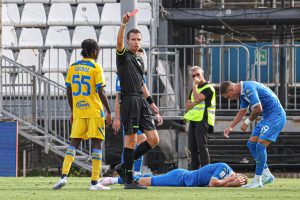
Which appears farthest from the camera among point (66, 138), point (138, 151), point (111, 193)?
point (66, 138)

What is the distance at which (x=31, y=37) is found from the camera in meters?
23.5

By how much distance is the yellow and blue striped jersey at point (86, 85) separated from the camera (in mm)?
13281

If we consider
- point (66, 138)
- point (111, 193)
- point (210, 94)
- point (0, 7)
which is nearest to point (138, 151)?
point (111, 193)

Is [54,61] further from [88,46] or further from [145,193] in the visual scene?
[145,193]

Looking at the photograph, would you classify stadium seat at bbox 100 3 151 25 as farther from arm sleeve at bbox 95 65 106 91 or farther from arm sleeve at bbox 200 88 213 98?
arm sleeve at bbox 95 65 106 91

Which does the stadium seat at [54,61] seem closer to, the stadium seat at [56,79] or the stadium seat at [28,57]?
the stadium seat at [56,79]

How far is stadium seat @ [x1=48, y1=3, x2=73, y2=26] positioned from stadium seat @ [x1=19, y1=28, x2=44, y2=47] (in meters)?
0.36

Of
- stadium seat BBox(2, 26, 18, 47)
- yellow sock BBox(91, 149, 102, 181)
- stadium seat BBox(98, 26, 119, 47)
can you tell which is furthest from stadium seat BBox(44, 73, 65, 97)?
yellow sock BBox(91, 149, 102, 181)

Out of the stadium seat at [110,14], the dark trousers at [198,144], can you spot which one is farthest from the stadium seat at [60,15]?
the dark trousers at [198,144]

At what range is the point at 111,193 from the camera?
41.1 ft

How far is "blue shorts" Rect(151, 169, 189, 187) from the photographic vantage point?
47.3ft

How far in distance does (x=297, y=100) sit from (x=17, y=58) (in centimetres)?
577

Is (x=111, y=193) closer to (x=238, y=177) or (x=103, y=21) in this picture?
(x=238, y=177)

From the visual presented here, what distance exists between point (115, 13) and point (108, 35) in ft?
2.20
